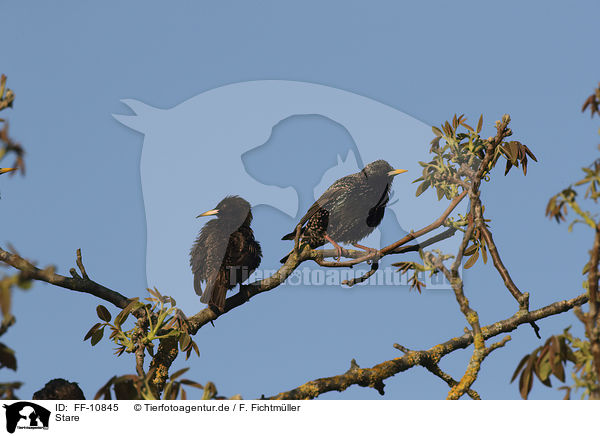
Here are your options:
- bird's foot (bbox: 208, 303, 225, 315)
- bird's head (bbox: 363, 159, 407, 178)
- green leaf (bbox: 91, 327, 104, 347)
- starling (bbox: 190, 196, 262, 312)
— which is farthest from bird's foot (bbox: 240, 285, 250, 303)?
bird's head (bbox: 363, 159, 407, 178)

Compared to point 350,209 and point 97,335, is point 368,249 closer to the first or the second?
point 350,209

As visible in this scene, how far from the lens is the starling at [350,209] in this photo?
569 centimetres

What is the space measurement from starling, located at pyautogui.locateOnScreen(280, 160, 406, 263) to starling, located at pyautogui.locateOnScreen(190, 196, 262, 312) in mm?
507

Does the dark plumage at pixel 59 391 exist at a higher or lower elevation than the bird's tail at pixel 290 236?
lower

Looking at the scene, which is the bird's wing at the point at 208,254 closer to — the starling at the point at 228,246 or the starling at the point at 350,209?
the starling at the point at 228,246

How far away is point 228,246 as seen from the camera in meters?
5.70

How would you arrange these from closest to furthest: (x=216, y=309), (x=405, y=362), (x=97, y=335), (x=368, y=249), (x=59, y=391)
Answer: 1. (x=59, y=391)
2. (x=405, y=362)
3. (x=97, y=335)
4. (x=216, y=309)
5. (x=368, y=249)

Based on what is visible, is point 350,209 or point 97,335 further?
point 350,209
